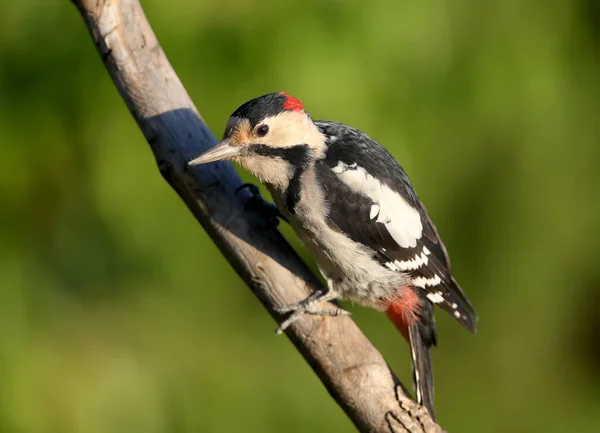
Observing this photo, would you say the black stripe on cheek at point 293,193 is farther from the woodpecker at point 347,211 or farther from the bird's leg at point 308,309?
the bird's leg at point 308,309

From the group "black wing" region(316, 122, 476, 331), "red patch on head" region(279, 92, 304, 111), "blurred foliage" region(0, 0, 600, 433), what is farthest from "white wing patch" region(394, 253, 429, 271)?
"blurred foliage" region(0, 0, 600, 433)

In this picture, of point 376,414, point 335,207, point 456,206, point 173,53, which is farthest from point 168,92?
point 456,206

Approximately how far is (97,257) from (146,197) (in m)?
0.28

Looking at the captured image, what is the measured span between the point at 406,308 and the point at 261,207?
18.4 inches

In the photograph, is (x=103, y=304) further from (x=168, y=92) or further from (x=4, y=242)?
(x=168, y=92)

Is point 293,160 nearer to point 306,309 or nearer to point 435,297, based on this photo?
point 306,309

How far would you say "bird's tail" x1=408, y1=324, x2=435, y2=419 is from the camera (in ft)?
7.16

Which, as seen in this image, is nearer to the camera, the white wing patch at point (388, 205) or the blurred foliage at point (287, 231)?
the white wing patch at point (388, 205)

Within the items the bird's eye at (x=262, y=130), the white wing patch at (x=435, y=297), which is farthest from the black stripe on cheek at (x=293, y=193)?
the white wing patch at (x=435, y=297)

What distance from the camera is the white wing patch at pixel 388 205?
2.10 meters

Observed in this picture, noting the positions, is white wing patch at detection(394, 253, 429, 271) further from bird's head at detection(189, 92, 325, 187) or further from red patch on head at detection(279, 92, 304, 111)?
red patch on head at detection(279, 92, 304, 111)

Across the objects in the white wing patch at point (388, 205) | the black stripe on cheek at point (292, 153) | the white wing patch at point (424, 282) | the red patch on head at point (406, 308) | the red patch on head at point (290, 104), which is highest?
the red patch on head at point (290, 104)

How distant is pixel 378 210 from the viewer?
2.13m

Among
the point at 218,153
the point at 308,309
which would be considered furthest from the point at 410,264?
the point at 218,153
